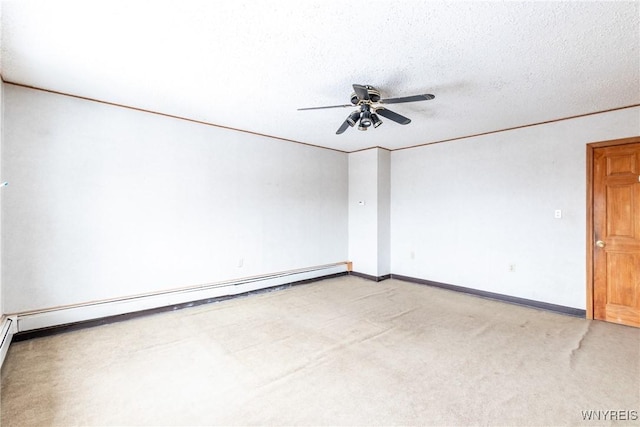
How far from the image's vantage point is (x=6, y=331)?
8.55 ft

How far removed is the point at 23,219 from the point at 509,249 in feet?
19.1

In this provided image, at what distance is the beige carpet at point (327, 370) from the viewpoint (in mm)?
1884

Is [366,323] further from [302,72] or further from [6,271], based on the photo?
[6,271]

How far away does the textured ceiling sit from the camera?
70.8 inches

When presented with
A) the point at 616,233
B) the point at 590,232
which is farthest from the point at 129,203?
the point at 616,233

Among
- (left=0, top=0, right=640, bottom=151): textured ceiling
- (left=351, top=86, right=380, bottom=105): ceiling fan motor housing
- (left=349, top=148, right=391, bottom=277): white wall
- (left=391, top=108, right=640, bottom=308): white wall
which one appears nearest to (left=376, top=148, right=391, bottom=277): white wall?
(left=349, top=148, right=391, bottom=277): white wall

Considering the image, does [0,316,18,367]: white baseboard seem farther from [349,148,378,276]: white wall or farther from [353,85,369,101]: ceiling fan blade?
[349,148,378,276]: white wall

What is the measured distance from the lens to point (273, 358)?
2.57 m

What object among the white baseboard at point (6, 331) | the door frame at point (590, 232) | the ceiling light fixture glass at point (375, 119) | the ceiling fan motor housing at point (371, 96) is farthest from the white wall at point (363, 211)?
the white baseboard at point (6, 331)

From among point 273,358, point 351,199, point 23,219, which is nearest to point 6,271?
point 23,219

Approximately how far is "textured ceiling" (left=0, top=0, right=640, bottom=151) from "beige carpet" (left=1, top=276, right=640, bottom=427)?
8.17 feet

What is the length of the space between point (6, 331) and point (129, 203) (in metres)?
1.54

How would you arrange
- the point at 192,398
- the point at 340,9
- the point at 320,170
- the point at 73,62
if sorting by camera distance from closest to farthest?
the point at 340,9 → the point at 192,398 → the point at 73,62 → the point at 320,170

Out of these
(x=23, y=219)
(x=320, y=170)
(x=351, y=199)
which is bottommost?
(x=23, y=219)
